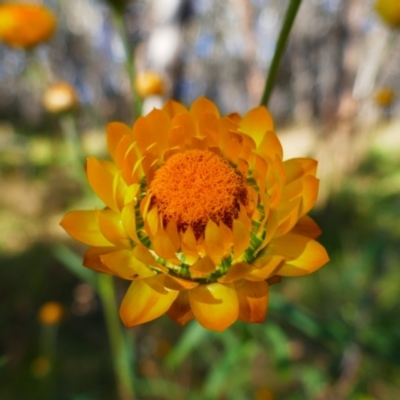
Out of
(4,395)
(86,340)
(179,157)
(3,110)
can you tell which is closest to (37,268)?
(86,340)

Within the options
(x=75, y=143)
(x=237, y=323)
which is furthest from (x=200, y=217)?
(x=75, y=143)

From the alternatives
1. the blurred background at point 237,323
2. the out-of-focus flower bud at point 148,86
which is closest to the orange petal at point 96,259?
the blurred background at point 237,323

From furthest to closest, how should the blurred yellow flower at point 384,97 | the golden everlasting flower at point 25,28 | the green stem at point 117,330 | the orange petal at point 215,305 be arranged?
the blurred yellow flower at point 384,97
the golden everlasting flower at point 25,28
the green stem at point 117,330
the orange petal at point 215,305

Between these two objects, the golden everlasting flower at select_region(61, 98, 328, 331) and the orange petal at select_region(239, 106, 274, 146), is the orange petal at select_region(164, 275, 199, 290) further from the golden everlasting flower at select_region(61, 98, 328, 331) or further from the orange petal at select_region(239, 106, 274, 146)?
the orange petal at select_region(239, 106, 274, 146)

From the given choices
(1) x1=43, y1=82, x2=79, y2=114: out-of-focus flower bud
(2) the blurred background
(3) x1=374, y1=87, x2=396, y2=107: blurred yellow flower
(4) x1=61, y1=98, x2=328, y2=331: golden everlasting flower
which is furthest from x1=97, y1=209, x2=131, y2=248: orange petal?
(3) x1=374, y1=87, x2=396, y2=107: blurred yellow flower

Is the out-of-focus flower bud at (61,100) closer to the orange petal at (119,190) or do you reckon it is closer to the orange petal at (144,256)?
the orange petal at (119,190)

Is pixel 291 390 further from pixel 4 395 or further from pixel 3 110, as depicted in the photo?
pixel 3 110
